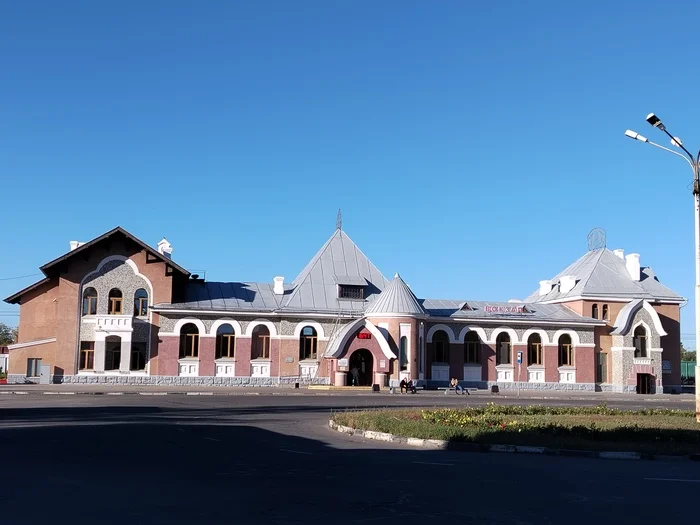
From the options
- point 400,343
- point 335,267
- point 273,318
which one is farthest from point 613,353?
point 273,318

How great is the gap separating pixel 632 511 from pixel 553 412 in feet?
51.6

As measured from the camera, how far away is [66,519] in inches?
302

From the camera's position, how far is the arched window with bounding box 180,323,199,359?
45.2 metres

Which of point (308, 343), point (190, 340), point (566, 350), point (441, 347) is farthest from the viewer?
point (566, 350)

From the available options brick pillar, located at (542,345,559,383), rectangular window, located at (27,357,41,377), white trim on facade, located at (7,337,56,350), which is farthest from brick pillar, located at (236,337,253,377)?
brick pillar, located at (542,345,559,383)

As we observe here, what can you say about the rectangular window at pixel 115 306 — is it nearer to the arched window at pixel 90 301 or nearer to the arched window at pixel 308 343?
the arched window at pixel 90 301

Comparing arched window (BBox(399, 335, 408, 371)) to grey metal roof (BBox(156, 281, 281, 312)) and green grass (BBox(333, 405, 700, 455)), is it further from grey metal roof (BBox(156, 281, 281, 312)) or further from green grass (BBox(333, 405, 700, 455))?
green grass (BBox(333, 405, 700, 455))

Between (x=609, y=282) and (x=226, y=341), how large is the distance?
86.3ft

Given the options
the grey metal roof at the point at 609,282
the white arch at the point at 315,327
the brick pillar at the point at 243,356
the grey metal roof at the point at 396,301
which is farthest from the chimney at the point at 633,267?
the brick pillar at the point at 243,356

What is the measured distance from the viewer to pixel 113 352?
44531 millimetres

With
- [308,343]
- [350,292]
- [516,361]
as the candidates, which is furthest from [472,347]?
[308,343]

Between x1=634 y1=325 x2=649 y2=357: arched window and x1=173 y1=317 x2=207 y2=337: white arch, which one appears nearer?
x1=173 y1=317 x2=207 y2=337: white arch

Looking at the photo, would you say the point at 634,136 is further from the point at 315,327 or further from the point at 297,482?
the point at 315,327

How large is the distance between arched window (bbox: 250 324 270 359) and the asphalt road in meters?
28.3
